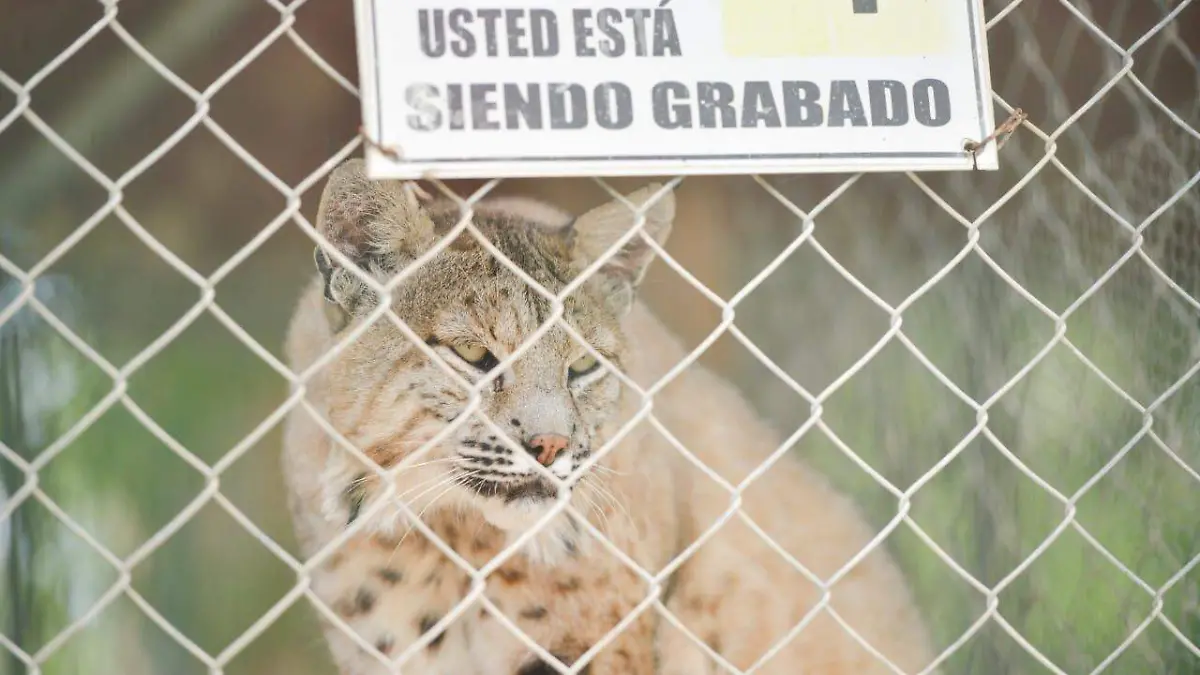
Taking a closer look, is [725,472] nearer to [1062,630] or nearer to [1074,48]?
[1062,630]

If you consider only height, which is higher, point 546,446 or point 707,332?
point 546,446

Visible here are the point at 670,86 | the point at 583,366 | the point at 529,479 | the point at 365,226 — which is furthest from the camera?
the point at 583,366

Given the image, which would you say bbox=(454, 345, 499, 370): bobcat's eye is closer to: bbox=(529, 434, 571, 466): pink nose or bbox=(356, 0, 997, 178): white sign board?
bbox=(529, 434, 571, 466): pink nose

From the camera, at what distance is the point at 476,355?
6.15 ft

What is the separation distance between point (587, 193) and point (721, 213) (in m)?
0.33

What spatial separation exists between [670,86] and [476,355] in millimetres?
749

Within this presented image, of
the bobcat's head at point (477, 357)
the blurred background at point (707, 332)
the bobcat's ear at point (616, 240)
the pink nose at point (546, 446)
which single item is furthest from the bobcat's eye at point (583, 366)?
the blurred background at point (707, 332)

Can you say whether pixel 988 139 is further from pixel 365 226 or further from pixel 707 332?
pixel 707 332

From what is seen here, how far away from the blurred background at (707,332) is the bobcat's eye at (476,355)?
0.52 m

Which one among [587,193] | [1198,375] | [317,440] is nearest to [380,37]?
[317,440]

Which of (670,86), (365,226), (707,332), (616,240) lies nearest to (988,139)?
(670,86)

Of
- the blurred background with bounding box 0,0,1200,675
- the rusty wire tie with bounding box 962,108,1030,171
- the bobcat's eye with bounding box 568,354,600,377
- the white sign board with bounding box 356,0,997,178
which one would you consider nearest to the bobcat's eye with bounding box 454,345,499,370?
the bobcat's eye with bounding box 568,354,600,377

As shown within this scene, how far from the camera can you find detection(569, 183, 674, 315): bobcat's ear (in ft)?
5.61

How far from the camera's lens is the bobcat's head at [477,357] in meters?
1.73
